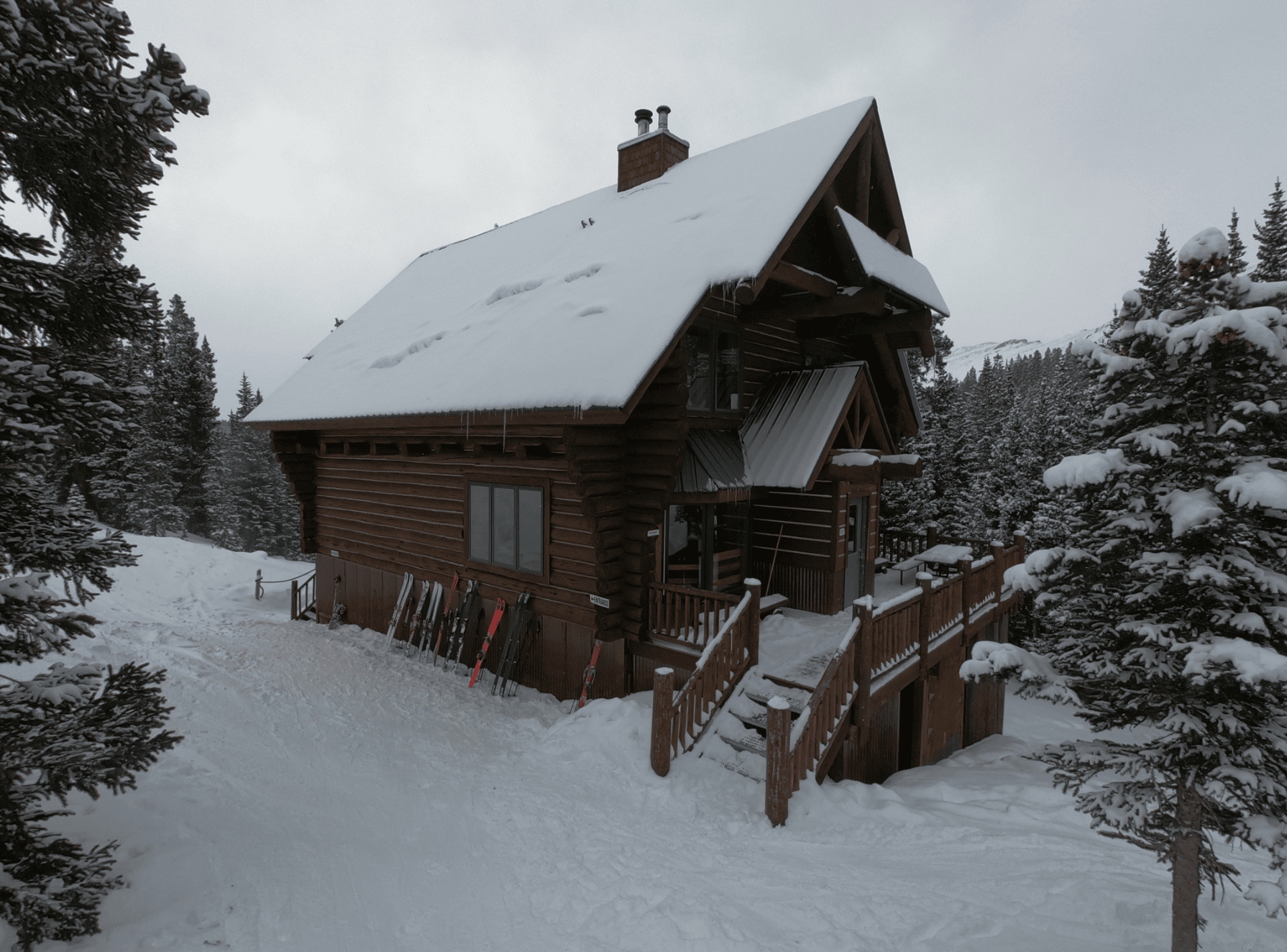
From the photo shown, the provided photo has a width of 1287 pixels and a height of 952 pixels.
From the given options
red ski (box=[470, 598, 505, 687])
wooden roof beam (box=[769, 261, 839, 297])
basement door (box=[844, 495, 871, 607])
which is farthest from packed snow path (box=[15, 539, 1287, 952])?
wooden roof beam (box=[769, 261, 839, 297])

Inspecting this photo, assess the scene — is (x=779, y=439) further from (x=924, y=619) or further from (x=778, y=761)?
(x=778, y=761)

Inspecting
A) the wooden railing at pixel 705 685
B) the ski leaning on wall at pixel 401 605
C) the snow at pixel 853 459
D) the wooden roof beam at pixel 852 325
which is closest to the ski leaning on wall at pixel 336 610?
the ski leaning on wall at pixel 401 605

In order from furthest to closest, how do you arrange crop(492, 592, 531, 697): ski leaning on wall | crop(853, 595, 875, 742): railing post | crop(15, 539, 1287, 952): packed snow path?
crop(492, 592, 531, 697): ski leaning on wall → crop(853, 595, 875, 742): railing post → crop(15, 539, 1287, 952): packed snow path

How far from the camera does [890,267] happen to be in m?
10.7

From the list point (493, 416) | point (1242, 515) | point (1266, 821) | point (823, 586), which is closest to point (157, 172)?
point (493, 416)

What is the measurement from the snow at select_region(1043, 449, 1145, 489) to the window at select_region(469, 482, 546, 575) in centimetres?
735

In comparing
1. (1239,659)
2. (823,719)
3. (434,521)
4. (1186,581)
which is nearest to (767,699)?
(823,719)

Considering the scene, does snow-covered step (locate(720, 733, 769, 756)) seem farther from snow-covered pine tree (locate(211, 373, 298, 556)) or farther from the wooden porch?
snow-covered pine tree (locate(211, 373, 298, 556))

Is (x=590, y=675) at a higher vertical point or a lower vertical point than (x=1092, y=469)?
lower

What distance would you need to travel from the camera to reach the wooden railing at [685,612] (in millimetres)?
8656

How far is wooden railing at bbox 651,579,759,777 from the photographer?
724 cm

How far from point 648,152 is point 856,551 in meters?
10.4

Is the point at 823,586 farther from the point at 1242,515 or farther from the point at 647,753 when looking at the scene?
the point at 1242,515

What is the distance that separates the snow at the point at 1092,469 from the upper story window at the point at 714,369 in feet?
21.6
